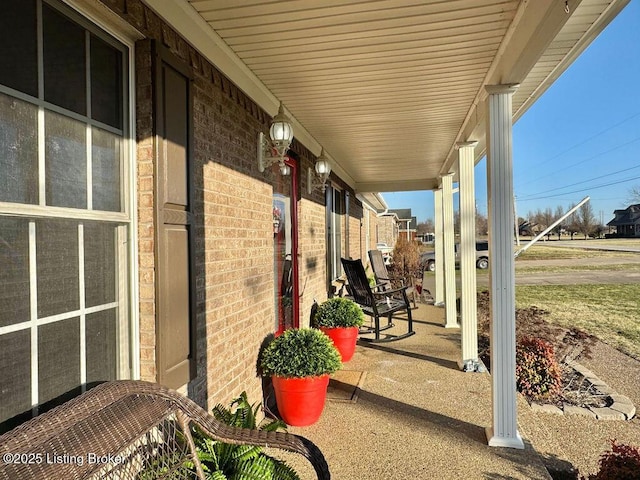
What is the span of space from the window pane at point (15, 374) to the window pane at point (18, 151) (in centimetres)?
44

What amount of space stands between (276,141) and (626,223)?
5352 centimetres

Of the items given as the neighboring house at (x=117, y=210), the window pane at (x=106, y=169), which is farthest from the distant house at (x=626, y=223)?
the window pane at (x=106, y=169)

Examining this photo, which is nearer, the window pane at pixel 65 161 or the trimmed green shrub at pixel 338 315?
the window pane at pixel 65 161

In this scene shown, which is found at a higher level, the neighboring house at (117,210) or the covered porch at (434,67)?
the covered porch at (434,67)

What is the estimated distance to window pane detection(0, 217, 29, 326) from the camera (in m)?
1.27

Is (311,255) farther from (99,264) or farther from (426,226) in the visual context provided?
(426,226)

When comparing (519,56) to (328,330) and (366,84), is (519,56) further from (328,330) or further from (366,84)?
(328,330)

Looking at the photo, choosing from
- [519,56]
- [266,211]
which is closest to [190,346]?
[266,211]

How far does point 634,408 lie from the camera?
3721 millimetres

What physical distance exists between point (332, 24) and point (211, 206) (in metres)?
1.25

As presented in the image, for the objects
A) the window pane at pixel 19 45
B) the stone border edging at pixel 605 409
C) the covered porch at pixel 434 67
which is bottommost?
the stone border edging at pixel 605 409

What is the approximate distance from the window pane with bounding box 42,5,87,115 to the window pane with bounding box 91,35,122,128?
0.20 feet

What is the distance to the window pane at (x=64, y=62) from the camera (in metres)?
1.44

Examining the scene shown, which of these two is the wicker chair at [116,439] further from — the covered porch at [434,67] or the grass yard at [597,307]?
the grass yard at [597,307]
